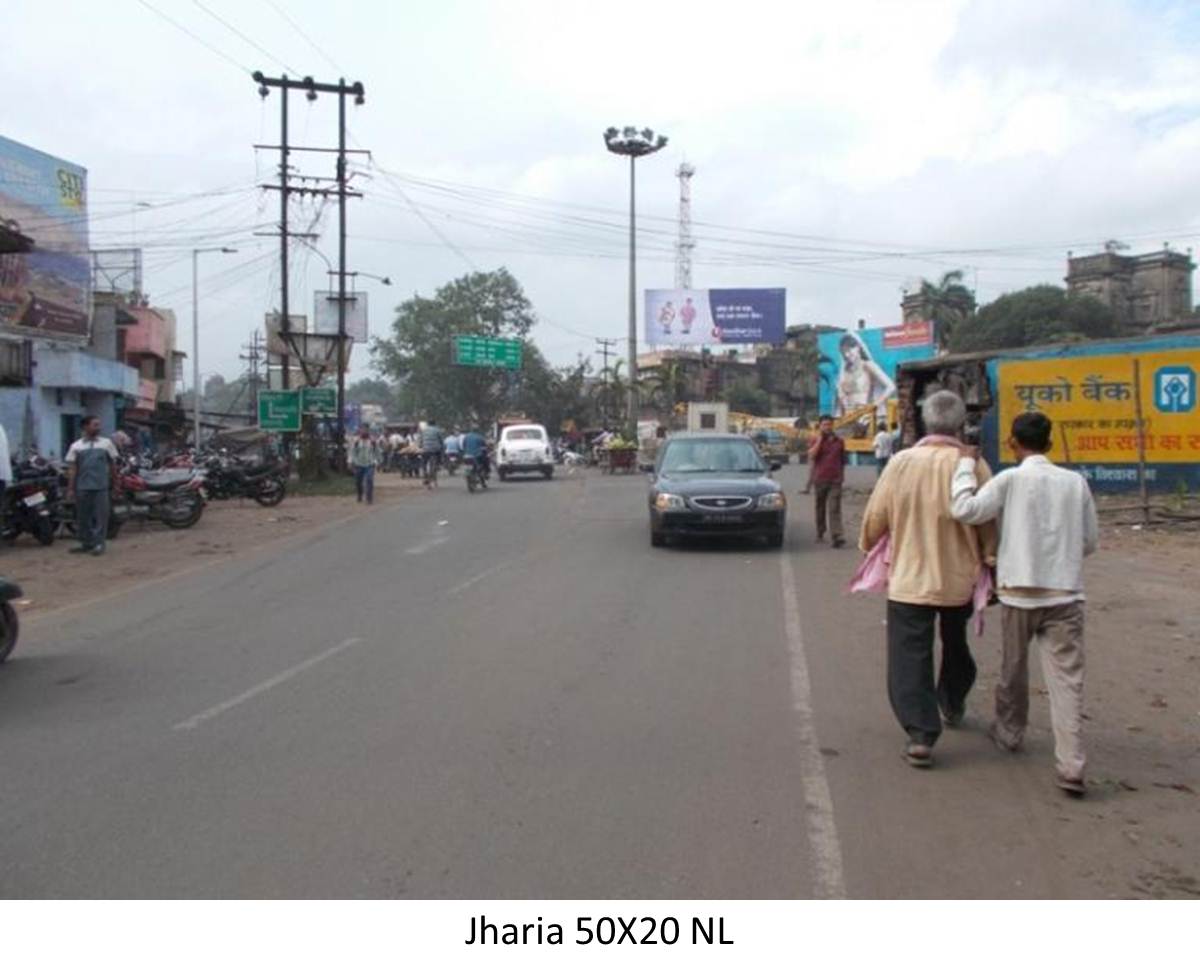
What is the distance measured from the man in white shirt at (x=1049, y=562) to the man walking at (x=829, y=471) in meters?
9.53

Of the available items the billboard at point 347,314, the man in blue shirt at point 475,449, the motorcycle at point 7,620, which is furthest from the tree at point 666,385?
the motorcycle at point 7,620

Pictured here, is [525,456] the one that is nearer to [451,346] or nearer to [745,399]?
[451,346]

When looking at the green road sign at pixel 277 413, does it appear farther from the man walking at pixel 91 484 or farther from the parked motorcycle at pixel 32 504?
the man walking at pixel 91 484

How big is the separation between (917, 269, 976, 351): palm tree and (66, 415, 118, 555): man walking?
64455mm

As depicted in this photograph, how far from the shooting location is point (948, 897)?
3.88 meters

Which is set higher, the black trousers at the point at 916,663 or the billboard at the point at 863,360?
the billboard at the point at 863,360

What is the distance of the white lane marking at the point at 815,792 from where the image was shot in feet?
13.2

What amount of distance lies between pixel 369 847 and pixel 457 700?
2.35 metres

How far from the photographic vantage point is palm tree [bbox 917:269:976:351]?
72.1 metres

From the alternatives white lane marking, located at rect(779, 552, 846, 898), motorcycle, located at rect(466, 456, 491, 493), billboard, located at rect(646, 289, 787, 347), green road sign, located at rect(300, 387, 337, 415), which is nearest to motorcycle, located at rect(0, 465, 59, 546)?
white lane marking, located at rect(779, 552, 846, 898)

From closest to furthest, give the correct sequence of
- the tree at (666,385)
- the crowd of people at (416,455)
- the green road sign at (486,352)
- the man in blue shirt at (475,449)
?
the crowd of people at (416,455)
the man in blue shirt at (475,449)
the green road sign at (486,352)
the tree at (666,385)

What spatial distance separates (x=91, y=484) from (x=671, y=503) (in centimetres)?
773
